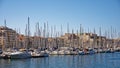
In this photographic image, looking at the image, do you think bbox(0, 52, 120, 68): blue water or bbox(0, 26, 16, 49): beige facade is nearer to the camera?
bbox(0, 52, 120, 68): blue water

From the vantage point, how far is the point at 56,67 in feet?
89.1

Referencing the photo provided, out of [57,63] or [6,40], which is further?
[6,40]

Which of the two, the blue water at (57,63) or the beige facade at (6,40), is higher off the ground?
the beige facade at (6,40)

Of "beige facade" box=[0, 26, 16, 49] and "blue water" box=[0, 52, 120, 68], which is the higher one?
"beige facade" box=[0, 26, 16, 49]

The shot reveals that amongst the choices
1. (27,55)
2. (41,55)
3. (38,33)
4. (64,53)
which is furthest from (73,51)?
(27,55)

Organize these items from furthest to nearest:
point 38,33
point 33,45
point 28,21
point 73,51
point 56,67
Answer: point 33,45 < point 73,51 < point 38,33 < point 28,21 < point 56,67

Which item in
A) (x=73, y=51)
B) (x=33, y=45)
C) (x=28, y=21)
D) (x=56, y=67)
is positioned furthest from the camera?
(x=33, y=45)

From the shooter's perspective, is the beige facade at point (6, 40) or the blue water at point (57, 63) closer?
the blue water at point (57, 63)

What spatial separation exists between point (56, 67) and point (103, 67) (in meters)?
4.54

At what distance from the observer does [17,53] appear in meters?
39.3

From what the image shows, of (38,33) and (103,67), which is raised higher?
(38,33)

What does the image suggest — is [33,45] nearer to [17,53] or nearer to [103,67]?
[17,53]

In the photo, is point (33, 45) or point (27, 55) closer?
point (27, 55)

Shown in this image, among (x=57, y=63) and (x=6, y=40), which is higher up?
(x=6, y=40)
